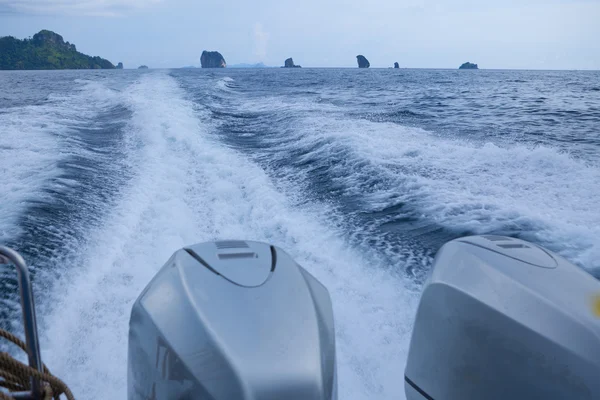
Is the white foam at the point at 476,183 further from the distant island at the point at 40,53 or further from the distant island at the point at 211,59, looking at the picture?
the distant island at the point at 211,59

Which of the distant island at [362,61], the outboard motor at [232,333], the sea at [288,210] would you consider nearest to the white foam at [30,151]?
the sea at [288,210]

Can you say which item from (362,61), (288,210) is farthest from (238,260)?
(362,61)

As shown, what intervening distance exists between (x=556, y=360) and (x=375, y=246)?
7.17ft

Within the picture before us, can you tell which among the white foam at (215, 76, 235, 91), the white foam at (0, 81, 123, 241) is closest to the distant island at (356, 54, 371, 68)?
the white foam at (215, 76, 235, 91)

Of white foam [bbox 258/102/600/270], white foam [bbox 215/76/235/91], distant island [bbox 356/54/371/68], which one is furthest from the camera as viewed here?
distant island [bbox 356/54/371/68]

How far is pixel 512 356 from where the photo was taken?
134 centimetres

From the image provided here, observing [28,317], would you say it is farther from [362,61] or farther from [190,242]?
[362,61]

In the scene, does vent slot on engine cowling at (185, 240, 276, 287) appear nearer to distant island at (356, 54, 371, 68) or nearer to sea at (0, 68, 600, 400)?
sea at (0, 68, 600, 400)

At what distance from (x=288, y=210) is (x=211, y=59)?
109536 millimetres

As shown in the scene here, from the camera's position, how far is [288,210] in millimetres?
4297

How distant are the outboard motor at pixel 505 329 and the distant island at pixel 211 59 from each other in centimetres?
11192

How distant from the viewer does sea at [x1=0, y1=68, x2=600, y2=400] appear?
8.02 feet

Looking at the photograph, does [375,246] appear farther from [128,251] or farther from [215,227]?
[128,251]

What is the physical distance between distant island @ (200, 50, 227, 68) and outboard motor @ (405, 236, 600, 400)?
4406 inches
